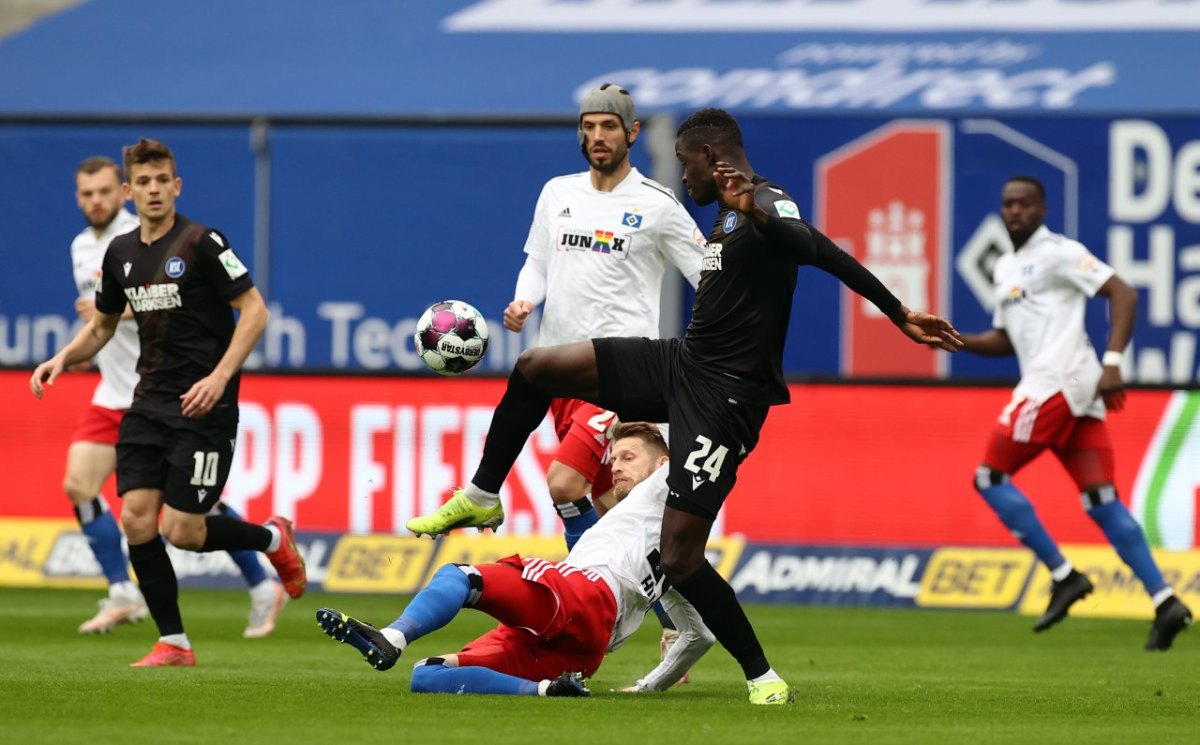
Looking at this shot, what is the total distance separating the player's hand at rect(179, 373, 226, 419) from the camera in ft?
30.9

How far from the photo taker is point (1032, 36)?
910 inches

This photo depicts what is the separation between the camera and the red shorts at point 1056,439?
12398mm

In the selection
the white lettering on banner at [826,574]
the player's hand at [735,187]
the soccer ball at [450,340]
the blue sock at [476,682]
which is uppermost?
the player's hand at [735,187]

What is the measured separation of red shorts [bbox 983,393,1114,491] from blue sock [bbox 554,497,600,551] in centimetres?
357

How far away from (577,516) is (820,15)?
1507 centimetres

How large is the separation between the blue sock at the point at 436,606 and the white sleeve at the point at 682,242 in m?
2.47

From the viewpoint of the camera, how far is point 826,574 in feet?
46.4

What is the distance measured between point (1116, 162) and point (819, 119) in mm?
2553

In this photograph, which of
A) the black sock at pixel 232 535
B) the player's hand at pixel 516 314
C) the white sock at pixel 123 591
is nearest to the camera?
the player's hand at pixel 516 314

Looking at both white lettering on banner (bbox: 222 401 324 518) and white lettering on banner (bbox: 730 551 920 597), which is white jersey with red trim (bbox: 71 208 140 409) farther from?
white lettering on banner (bbox: 730 551 920 597)

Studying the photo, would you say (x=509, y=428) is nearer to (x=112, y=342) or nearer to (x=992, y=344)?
(x=112, y=342)

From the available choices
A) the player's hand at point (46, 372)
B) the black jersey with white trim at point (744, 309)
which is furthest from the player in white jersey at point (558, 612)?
the player's hand at point (46, 372)

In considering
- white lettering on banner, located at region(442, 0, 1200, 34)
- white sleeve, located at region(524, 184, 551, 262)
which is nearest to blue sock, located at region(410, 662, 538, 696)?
→ white sleeve, located at region(524, 184, 551, 262)

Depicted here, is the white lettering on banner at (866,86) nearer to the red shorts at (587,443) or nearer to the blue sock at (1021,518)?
the blue sock at (1021,518)
